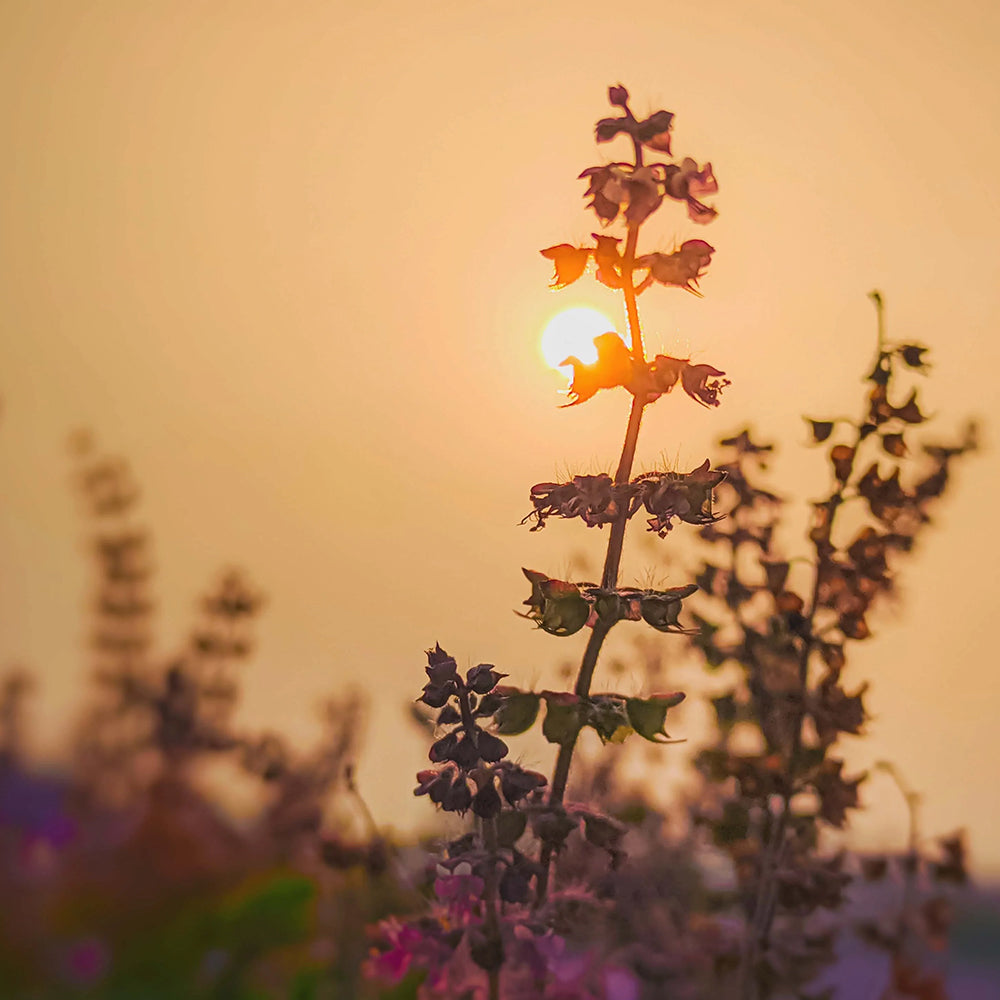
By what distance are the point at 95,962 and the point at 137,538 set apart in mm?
743

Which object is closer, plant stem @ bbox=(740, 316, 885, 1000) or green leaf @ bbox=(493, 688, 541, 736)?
green leaf @ bbox=(493, 688, 541, 736)

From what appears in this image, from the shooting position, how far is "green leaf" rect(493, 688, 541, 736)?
3.24 feet

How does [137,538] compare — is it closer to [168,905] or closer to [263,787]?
[263,787]

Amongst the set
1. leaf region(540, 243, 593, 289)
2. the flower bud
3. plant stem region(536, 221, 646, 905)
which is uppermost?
the flower bud

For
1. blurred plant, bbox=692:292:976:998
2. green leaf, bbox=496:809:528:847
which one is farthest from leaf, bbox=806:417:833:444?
green leaf, bbox=496:809:528:847

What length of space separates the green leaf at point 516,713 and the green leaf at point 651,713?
0.08 metres

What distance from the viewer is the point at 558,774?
1024mm

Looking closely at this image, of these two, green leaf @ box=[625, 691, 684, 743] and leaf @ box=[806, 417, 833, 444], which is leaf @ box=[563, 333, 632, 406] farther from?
leaf @ box=[806, 417, 833, 444]

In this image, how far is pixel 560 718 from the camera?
961 mm

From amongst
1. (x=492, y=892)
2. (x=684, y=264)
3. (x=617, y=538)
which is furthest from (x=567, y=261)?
(x=492, y=892)

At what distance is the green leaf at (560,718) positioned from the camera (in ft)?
3.13

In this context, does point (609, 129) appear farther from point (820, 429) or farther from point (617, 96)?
point (820, 429)

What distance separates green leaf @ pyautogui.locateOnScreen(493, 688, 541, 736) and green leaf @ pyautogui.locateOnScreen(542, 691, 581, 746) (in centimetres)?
2

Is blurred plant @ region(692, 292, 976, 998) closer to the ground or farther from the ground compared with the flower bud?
closer to the ground
